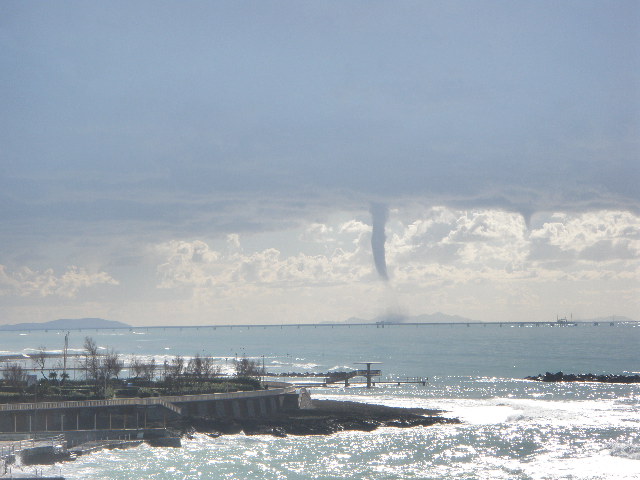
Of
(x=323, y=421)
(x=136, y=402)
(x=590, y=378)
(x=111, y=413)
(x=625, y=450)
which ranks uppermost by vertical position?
(x=136, y=402)

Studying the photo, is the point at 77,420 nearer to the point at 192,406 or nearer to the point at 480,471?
the point at 192,406

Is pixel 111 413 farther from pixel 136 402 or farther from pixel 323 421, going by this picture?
pixel 323 421

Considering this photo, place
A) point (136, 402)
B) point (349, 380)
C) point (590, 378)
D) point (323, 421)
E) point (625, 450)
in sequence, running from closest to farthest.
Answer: point (625, 450) → point (136, 402) → point (323, 421) → point (590, 378) → point (349, 380)

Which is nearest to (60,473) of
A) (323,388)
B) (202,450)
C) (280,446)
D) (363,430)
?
(202,450)

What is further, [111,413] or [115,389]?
[115,389]

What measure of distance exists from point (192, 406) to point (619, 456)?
42.3 m

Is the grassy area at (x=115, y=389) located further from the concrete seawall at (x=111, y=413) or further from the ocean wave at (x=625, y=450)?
the ocean wave at (x=625, y=450)

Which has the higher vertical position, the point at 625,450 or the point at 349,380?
the point at 349,380

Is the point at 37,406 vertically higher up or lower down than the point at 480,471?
higher up

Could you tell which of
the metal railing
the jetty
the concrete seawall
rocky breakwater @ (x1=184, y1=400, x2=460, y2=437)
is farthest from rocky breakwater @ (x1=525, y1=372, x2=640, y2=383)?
the concrete seawall

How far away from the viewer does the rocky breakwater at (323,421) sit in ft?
270

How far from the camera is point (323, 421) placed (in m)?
88.2

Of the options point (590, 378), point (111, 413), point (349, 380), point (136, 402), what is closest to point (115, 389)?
point (136, 402)

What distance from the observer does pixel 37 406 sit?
75.1 metres
